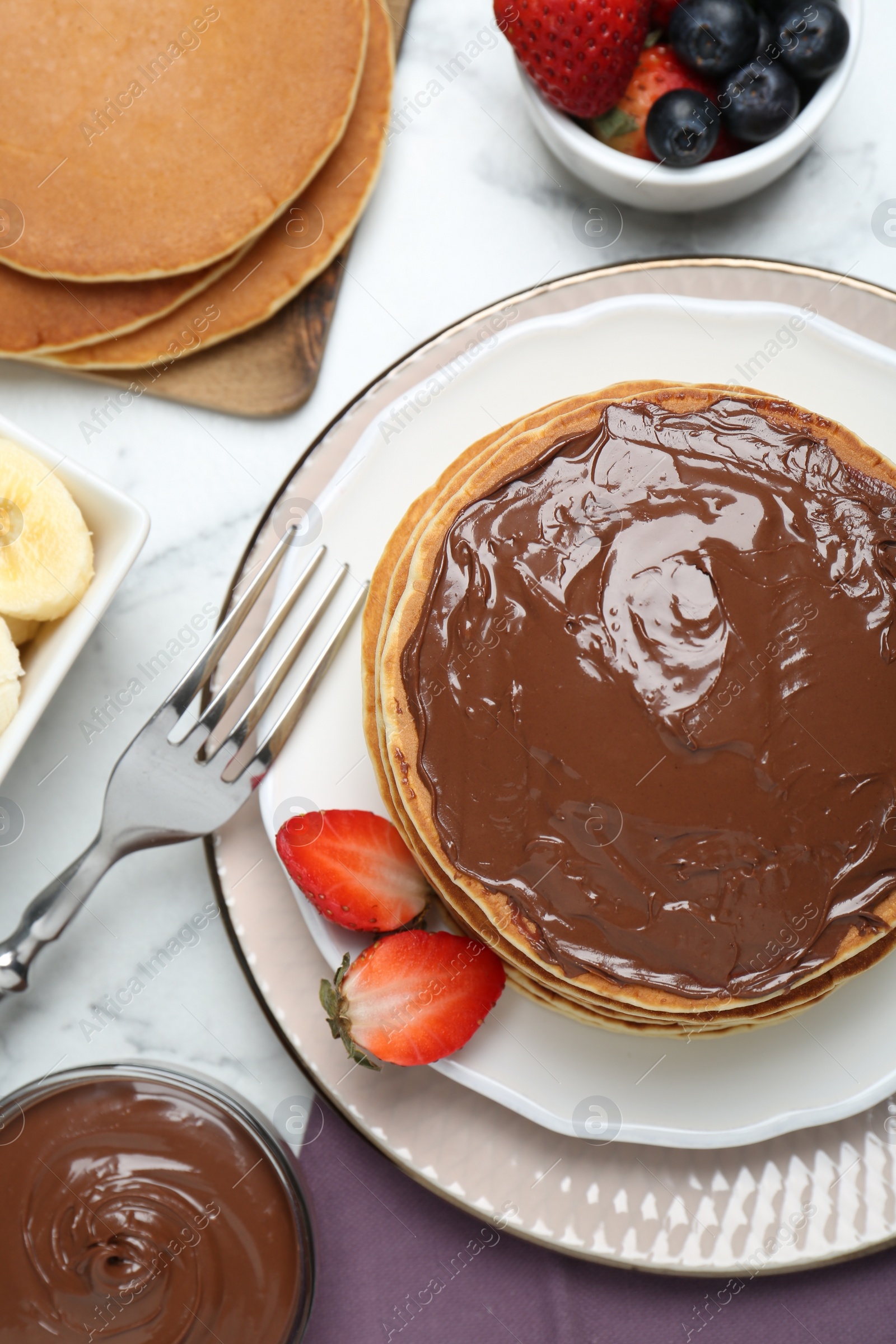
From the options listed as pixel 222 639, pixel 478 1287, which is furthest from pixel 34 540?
pixel 478 1287

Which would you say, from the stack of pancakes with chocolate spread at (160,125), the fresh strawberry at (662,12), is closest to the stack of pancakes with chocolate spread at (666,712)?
the fresh strawberry at (662,12)

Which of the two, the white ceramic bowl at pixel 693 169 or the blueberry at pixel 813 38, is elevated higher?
the blueberry at pixel 813 38

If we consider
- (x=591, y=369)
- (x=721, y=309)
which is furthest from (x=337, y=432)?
(x=721, y=309)

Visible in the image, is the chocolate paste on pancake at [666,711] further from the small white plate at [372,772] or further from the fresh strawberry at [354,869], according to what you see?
the small white plate at [372,772]

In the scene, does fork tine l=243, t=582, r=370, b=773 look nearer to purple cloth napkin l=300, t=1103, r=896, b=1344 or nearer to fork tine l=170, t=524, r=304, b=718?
fork tine l=170, t=524, r=304, b=718

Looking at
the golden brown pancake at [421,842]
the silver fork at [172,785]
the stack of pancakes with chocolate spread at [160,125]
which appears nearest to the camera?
the golden brown pancake at [421,842]

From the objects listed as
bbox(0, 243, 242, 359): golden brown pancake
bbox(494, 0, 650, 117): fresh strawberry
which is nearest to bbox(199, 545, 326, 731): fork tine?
bbox(0, 243, 242, 359): golden brown pancake
